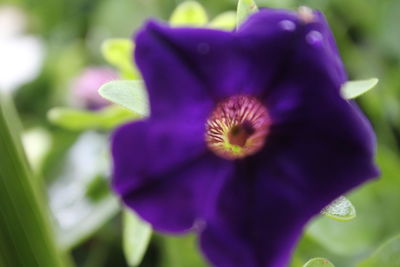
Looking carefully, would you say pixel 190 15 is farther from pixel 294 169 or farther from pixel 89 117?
pixel 294 169

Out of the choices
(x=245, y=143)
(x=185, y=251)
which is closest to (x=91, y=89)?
(x=185, y=251)

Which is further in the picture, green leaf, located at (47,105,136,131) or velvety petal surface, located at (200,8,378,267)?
green leaf, located at (47,105,136,131)

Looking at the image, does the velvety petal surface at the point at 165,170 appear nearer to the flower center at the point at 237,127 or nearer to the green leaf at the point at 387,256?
the flower center at the point at 237,127

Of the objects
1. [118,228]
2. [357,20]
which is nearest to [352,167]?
[118,228]

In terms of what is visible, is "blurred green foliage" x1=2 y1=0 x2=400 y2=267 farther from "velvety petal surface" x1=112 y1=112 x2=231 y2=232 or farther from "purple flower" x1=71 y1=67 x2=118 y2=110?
"velvety petal surface" x1=112 y1=112 x2=231 y2=232

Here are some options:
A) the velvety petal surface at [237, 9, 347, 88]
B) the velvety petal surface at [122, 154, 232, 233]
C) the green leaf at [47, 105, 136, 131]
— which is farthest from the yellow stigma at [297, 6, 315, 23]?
the green leaf at [47, 105, 136, 131]

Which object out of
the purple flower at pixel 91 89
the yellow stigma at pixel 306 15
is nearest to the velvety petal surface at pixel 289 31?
the yellow stigma at pixel 306 15
